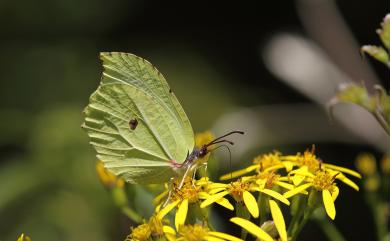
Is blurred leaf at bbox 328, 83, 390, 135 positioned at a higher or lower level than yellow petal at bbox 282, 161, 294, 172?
higher

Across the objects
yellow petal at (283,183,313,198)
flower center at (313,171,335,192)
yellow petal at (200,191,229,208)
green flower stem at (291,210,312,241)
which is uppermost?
yellow petal at (200,191,229,208)

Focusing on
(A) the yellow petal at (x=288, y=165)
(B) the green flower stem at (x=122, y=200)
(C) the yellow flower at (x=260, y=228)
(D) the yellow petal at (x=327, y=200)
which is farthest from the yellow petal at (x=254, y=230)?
(B) the green flower stem at (x=122, y=200)

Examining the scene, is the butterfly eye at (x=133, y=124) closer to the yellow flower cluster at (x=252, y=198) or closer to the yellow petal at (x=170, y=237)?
the yellow flower cluster at (x=252, y=198)

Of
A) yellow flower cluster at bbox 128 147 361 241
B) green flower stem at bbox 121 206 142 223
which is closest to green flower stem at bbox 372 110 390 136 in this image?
yellow flower cluster at bbox 128 147 361 241

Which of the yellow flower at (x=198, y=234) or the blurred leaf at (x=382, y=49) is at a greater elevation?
the blurred leaf at (x=382, y=49)

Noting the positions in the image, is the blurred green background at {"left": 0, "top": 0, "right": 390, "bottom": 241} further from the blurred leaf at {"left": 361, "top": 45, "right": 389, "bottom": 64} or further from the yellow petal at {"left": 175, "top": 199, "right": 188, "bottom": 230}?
the blurred leaf at {"left": 361, "top": 45, "right": 389, "bottom": 64}

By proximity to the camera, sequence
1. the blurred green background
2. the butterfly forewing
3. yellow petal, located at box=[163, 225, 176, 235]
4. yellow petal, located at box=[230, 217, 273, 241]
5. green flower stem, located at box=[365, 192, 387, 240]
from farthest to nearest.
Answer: the blurred green background
green flower stem, located at box=[365, 192, 387, 240]
the butterfly forewing
yellow petal, located at box=[163, 225, 176, 235]
yellow petal, located at box=[230, 217, 273, 241]
